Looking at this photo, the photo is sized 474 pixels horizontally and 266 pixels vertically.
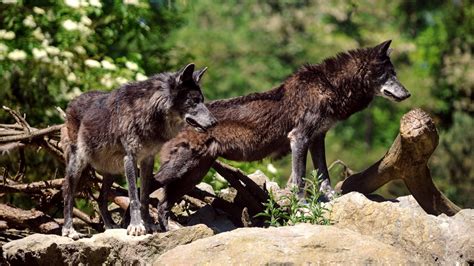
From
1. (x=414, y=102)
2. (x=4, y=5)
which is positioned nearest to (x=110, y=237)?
(x=4, y=5)

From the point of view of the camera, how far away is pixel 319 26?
4406cm

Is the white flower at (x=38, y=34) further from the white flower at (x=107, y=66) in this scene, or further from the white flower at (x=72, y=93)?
the white flower at (x=107, y=66)

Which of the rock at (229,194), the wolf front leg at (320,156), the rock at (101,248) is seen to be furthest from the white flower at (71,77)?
the rock at (101,248)

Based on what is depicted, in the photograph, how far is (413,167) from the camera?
11555 millimetres

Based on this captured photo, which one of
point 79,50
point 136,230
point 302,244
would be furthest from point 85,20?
point 302,244

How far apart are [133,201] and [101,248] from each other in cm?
62

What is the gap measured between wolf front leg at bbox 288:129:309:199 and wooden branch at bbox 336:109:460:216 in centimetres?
54

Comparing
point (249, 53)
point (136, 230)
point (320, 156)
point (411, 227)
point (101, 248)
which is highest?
point (249, 53)

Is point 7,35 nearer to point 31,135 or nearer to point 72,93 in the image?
point 72,93

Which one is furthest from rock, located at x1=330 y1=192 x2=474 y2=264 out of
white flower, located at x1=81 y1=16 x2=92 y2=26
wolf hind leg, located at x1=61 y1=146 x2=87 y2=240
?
white flower, located at x1=81 y1=16 x2=92 y2=26

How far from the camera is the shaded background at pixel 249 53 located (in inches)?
642

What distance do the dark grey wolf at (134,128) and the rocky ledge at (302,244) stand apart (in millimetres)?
338

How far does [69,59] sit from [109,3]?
137 inches

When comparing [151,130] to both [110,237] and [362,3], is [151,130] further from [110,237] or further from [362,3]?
[362,3]
